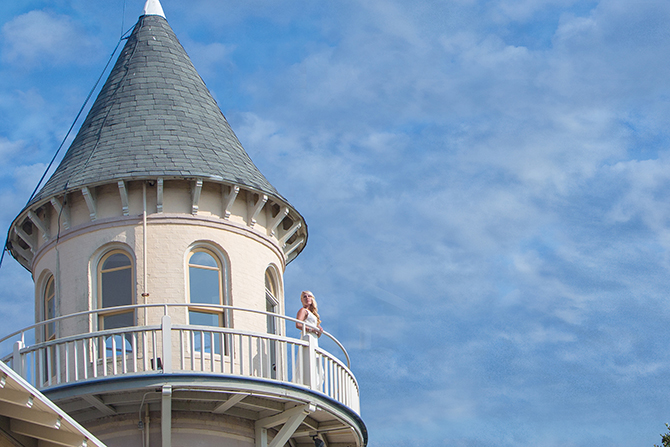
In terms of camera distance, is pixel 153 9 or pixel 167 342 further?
pixel 153 9

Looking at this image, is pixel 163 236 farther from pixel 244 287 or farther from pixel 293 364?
pixel 293 364

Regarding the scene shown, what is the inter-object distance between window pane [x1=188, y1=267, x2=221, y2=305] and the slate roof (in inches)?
79.4

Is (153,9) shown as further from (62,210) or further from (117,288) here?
(117,288)

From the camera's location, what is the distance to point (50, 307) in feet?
81.7

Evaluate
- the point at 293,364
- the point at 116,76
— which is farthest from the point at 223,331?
the point at 116,76

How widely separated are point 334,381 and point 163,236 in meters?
4.73

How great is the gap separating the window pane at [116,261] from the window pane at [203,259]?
1.35m

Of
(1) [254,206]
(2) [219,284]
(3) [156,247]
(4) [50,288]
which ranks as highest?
(1) [254,206]

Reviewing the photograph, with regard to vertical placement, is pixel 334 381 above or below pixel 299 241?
below

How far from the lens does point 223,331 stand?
2144cm

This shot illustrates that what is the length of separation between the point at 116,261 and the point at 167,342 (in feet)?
11.7

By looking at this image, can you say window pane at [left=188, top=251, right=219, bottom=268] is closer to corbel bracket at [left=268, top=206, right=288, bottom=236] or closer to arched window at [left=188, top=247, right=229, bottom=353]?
arched window at [left=188, top=247, right=229, bottom=353]

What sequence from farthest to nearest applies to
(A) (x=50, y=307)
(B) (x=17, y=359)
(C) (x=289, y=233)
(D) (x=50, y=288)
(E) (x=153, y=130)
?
(C) (x=289, y=233)
(E) (x=153, y=130)
(D) (x=50, y=288)
(A) (x=50, y=307)
(B) (x=17, y=359)

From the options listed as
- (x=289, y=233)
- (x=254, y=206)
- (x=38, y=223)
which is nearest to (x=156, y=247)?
(x=254, y=206)
